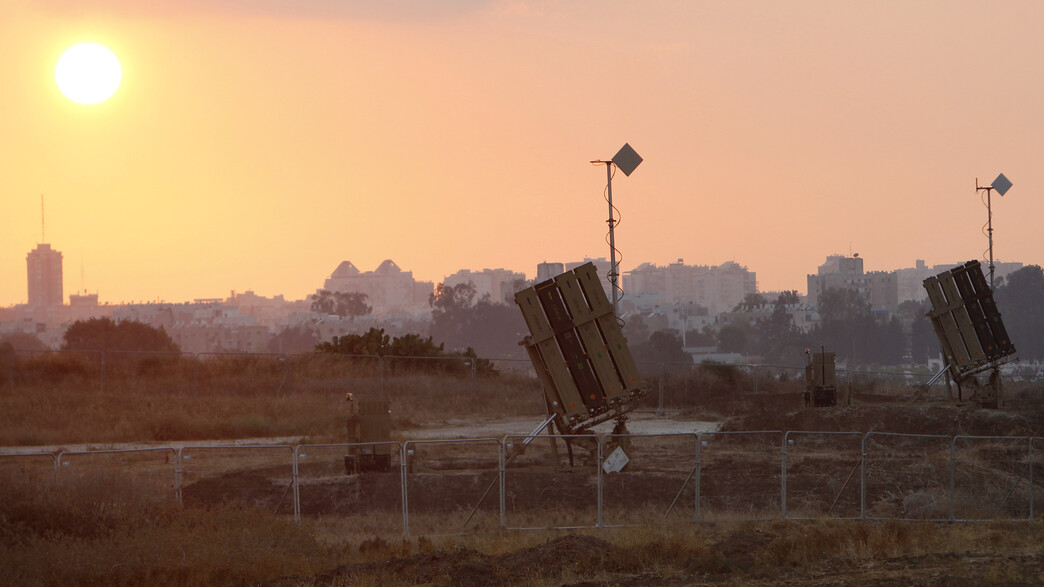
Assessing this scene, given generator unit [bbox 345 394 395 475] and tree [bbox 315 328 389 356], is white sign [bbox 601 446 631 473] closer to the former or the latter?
generator unit [bbox 345 394 395 475]

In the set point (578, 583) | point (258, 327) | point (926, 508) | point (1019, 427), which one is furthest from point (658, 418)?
point (258, 327)

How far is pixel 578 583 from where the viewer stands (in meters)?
15.1

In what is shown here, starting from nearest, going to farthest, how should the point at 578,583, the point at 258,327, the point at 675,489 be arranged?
1. the point at 578,583
2. the point at 675,489
3. the point at 258,327

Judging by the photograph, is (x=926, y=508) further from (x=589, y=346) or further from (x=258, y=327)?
(x=258, y=327)

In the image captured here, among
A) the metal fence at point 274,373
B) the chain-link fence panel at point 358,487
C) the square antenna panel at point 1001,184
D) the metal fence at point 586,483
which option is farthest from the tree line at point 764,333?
the chain-link fence panel at point 358,487

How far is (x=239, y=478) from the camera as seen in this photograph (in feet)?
81.4

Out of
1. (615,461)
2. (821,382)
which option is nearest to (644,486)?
(615,461)

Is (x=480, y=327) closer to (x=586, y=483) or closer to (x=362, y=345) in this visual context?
(x=362, y=345)

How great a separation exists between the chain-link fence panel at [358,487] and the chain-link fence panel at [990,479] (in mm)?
10119

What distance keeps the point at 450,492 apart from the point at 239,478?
16.9ft

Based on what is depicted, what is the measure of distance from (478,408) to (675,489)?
69.6ft

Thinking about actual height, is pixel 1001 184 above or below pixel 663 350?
above

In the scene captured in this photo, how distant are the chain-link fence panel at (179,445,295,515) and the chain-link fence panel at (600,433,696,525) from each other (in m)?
5.98

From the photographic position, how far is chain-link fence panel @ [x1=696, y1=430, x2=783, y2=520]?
67.4ft
